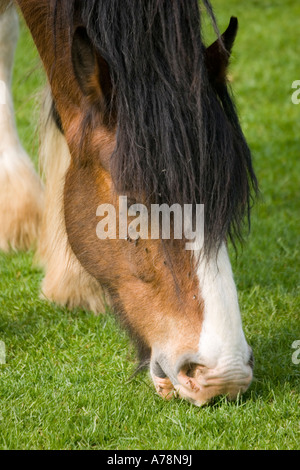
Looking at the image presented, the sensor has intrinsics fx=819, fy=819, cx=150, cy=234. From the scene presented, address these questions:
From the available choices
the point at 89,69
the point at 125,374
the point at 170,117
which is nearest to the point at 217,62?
the point at 170,117

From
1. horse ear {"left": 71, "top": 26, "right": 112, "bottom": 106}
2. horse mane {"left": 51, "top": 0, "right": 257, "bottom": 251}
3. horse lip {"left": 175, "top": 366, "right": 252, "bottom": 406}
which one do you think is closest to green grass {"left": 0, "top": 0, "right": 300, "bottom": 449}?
horse lip {"left": 175, "top": 366, "right": 252, "bottom": 406}

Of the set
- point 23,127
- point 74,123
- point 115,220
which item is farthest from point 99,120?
point 23,127

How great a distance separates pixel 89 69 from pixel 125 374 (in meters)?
1.34

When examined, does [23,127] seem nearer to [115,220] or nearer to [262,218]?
[262,218]

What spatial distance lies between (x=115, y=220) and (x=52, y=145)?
4.60 feet

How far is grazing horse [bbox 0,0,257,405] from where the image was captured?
2.96m

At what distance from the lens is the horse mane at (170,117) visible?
9.87 ft

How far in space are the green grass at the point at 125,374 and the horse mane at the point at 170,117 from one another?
58cm

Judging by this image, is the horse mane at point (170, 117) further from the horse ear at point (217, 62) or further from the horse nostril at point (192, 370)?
the horse nostril at point (192, 370)

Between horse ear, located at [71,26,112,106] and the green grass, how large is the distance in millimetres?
753

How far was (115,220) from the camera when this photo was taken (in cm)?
315

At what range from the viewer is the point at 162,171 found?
3.02 m

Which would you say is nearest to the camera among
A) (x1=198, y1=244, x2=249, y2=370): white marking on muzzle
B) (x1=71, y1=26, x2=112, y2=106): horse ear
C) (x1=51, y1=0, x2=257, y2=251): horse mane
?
(x1=198, y1=244, x2=249, y2=370): white marking on muzzle

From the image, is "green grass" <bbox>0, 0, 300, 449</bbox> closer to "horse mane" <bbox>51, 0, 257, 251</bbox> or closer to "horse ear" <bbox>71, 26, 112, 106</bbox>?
"horse mane" <bbox>51, 0, 257, 251</bbox>
